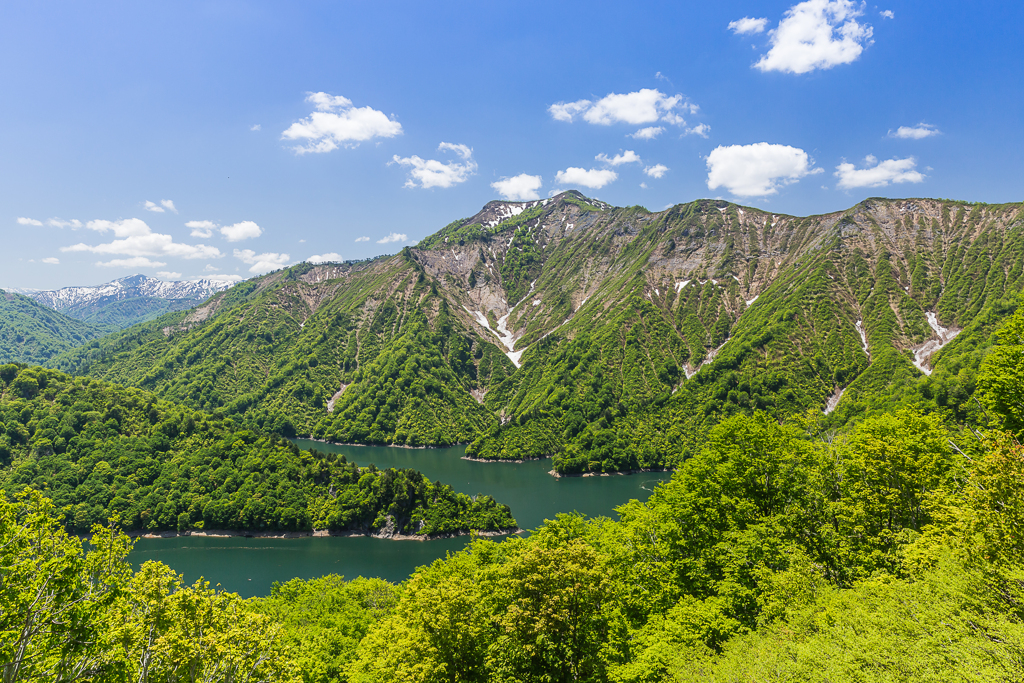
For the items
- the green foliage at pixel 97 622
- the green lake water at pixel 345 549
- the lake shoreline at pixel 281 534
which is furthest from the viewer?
the lake shoreline at pixel 281 534

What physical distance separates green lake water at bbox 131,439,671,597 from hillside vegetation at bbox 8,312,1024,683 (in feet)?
173

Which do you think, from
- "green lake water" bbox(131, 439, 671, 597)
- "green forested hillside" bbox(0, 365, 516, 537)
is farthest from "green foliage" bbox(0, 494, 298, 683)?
"green forested hillside" bbox(0, 365, 516, 537)

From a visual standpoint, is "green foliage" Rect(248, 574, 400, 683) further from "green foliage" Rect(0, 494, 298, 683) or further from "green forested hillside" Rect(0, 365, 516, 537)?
"green forested hillside" Rect(0, 365, 516, 537)

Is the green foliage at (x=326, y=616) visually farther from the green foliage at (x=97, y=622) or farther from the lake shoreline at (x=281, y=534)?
the lake shoreline at (x=281, y=534)

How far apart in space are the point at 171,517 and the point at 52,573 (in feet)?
357

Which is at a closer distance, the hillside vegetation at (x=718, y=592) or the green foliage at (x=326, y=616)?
the hillside vegetation at (x=718, y=592)

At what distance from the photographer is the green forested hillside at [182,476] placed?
101m

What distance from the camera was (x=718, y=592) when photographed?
2405 centimetres

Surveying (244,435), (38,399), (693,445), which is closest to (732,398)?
(693,445)

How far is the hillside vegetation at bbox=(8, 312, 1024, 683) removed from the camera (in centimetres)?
1455

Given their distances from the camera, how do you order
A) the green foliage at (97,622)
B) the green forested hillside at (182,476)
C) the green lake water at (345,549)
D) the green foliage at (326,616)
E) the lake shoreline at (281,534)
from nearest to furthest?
the green foliage at (97,622) → the green foliage at (326,616) → the green lake water at (345,549) → the lake shoreline at (281,534) → the green forested hillside at (182,476)

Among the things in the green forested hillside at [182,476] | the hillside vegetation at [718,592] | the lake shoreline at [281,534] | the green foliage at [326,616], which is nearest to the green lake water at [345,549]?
the lake shoreline at [281,534]

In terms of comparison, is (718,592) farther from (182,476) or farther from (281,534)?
(182,476)

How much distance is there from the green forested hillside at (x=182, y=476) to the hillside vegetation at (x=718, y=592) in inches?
2665
